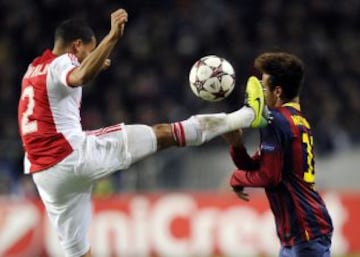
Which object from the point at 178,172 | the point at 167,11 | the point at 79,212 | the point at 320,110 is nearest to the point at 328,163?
the point at 320,110

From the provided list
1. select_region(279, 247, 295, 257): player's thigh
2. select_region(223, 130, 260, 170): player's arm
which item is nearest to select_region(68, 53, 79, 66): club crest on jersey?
select_region(223, 130, 260, 170): player's arm

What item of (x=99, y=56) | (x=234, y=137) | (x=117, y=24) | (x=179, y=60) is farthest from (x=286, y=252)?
(x=179, y=60)

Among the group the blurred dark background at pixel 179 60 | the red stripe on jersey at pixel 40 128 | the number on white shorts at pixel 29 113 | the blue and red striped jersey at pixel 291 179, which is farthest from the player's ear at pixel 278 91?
the blurred dark background at pixel 179 60

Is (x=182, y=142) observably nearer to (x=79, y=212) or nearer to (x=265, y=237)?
(x=79, y=212)

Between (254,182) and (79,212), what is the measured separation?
6.32 feet

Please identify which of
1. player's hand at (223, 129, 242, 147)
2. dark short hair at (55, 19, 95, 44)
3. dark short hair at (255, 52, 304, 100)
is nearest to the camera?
dark short hair at (255, 52, 304, 100)

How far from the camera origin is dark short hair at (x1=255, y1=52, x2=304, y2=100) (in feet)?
27.2

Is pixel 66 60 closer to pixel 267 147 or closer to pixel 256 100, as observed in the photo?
pixel 256 100

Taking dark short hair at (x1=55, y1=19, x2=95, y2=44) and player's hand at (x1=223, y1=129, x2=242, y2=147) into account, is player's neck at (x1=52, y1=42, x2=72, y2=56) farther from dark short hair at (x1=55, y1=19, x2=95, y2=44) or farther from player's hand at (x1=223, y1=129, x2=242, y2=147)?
player's hand at (x1=223, y1=129, x2=242, y2=147)

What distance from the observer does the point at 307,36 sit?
20.0 m

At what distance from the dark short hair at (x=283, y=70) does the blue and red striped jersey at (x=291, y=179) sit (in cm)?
24

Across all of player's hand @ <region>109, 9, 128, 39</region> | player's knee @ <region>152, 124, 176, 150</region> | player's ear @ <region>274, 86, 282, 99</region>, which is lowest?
player's knee @ <region>152, 124, 176, 150</region>

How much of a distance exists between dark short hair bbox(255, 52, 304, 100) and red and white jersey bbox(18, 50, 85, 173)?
5.49 ft

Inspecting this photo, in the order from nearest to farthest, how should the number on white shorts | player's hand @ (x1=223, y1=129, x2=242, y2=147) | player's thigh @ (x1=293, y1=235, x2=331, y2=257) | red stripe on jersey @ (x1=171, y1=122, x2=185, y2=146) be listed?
player's thigh @ (x1=293, y1=235, x2=331, y2=257) < player's hand @ (x1=223, y1=129, x2=242, y2=147) < red stripe on jersey @ (x1=171, y1=122, x2=185, y2=146) < the number on white shorts
